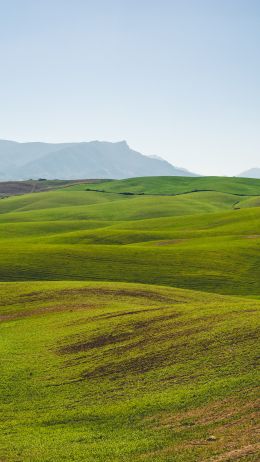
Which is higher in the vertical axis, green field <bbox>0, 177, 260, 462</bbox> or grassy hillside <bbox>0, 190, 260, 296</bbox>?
grassy hillside <bbox>0, 190, 260, 296</bbox>

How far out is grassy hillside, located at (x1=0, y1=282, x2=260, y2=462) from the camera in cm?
2430

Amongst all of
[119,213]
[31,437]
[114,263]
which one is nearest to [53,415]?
[31,437]

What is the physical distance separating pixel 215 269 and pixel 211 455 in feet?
182

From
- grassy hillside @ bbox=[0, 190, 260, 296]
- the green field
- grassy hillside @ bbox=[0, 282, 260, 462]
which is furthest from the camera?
grassy hillside @ bbox=[0, 190, 260, 296]

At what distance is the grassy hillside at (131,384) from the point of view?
79.7 feet

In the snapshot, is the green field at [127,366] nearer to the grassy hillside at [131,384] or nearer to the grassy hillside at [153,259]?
the grassy hillside at [131,384]

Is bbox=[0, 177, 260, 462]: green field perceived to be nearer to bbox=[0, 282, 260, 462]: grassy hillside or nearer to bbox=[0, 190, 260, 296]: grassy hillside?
bbox=[0, 282, 260, 462]: grassy hillside

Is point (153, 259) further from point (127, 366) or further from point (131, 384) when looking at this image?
point (131, 384)

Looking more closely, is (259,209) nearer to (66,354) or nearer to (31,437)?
(66,354)


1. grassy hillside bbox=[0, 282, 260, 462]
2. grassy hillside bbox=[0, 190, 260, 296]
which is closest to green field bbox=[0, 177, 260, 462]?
grassy hillside bbox=[0, 282, 260, 462]

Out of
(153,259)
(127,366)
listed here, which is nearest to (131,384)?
(127,366)

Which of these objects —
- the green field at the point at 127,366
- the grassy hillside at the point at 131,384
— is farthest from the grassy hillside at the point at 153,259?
the grassy hillside at the point at 131,384

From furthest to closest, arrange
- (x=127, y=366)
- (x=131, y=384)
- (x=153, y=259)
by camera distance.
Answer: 1. (x=153, y=259)
2. (x=127, y=366)
3. (x=131, y=384)

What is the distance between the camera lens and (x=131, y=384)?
31.9 m
